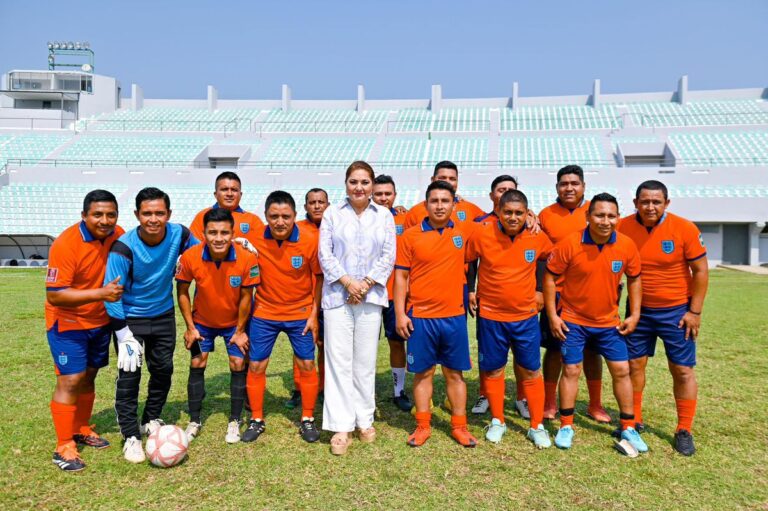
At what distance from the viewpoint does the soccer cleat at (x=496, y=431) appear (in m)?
3.99

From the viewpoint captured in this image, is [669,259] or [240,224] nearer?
[669,259]

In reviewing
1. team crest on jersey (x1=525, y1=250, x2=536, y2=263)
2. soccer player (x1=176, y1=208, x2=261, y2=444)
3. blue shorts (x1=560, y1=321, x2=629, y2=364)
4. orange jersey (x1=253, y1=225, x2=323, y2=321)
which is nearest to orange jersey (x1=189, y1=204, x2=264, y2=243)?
orange jersey (x1=253, y1=225, x2=323, y2=321)

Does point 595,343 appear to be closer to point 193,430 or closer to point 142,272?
point 193,430

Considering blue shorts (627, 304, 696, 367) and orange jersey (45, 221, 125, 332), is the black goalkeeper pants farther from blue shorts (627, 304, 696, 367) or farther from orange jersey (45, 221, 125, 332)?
blue shorts (627, 304, 696, 367)

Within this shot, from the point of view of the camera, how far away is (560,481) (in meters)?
3.33

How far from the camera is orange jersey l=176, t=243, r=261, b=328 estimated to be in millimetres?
4016

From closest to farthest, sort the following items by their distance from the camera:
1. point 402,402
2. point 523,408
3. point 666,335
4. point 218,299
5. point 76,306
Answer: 1. point 76,306
2. point 666,335
3. point 218,299
4. point 523,408
5. point 402,402

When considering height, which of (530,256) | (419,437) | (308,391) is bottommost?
(419,437)

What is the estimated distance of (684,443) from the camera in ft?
12.4

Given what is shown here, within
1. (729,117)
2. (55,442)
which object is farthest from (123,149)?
(729,117)

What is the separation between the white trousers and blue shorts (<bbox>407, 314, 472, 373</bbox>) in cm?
33

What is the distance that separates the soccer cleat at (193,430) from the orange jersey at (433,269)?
6.61 ft

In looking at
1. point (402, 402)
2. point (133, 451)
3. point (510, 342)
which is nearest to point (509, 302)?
point (510, 342)

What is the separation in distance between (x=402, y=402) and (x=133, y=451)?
233 centimetres
